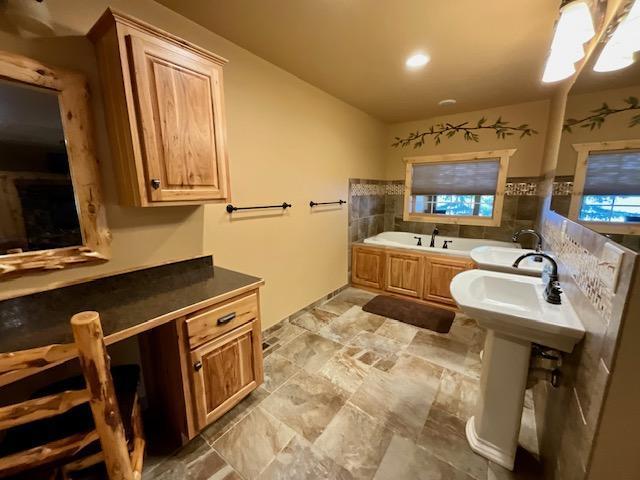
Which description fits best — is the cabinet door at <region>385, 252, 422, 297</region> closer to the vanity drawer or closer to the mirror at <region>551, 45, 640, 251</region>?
the mirror at <region>551, 45, 640, 251</region>

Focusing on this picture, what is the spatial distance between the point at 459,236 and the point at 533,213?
87 centimetres

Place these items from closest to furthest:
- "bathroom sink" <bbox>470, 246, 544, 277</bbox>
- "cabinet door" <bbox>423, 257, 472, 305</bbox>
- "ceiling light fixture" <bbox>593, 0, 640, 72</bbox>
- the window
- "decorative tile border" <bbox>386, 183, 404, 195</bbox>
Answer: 1. "ceiling light fixture" <bbox>593, 0, 640, 72</bbox>
2. "bathroom sink" <bbox>470, 246, 544, 277</bbox>
3. "cabinet door" <bbox>423, 257, 472, 305</bbox>
4. the window
5. "decorative tile border" <bbox>386, 183, 404, 195</bbox>

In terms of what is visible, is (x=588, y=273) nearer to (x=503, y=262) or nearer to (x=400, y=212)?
(x=503, y=262)

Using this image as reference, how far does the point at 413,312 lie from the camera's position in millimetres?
3020

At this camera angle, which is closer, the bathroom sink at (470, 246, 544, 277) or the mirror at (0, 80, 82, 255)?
the mirror at (0, 80, 82, 255)

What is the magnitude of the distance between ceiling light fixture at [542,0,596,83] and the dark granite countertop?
7.59ft

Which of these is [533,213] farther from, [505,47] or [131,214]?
[131,214]

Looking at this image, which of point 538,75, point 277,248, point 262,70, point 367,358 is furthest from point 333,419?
point 538,75

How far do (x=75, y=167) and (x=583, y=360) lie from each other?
2403mm

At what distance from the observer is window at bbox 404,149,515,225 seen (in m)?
3.42

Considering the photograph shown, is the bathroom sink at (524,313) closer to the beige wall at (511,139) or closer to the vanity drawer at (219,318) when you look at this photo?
the vanity drawer at (219,318)

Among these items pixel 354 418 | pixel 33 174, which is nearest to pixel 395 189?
pixel 354 418

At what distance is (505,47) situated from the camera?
1962mm

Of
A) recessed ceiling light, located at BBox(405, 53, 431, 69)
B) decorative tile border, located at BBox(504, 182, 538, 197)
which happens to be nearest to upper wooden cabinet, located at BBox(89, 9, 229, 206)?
recessed ceiling light, located at BBox(405, 53, 431, 69)
